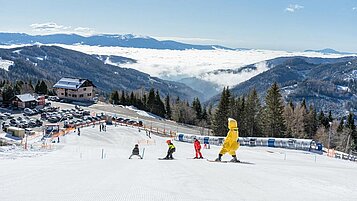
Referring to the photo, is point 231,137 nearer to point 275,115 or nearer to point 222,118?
point 275,115

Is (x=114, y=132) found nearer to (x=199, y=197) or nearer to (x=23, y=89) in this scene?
(x=199, y=197)

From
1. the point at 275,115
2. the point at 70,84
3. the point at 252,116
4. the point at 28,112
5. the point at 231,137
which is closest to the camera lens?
the point at 231,137

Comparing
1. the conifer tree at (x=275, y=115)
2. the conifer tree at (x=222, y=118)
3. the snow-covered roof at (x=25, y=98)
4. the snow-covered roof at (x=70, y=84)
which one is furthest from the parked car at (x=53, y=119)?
the conifer tree at (x=275, y=115)

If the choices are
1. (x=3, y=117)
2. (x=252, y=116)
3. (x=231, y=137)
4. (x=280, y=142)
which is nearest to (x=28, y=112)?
(x=3, y=117)

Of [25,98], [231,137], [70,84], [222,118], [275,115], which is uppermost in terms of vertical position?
[231,137]

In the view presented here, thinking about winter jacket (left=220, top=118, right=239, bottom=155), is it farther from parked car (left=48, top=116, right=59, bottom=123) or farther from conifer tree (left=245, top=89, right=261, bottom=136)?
parked car (left=48, top=116, right=59, bottom=123)

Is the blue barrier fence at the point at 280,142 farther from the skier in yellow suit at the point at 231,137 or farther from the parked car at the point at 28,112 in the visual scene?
the parked car at the point at 28,112

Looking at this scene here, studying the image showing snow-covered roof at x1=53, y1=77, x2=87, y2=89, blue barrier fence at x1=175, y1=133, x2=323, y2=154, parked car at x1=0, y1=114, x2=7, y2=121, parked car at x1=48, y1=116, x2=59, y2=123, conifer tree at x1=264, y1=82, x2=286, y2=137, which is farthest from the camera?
snow-covered roof at x1=53, y1=77, x2=87, y2=89

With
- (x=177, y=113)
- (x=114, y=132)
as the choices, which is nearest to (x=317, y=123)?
(x=177, y=113)

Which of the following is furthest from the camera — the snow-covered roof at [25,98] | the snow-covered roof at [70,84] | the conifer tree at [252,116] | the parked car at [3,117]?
the snow-covered roof at [70,84]

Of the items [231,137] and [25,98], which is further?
[25,98]

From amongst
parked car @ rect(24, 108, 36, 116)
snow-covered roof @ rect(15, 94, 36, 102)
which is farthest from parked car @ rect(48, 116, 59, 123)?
snow-covered roof @ rect(15, 94, 36, 102)

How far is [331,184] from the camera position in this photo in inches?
449

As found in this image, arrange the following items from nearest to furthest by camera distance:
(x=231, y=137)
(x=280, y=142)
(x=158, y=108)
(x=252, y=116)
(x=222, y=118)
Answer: (x=231, y=137) → (x=280, y=142) → (x=222, y=118) → (x=252, y=116) → (x=158, y=108)
